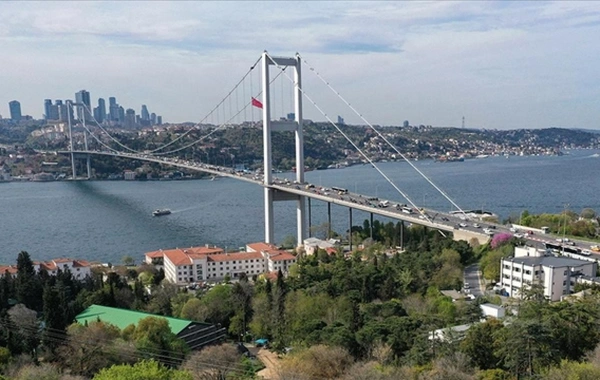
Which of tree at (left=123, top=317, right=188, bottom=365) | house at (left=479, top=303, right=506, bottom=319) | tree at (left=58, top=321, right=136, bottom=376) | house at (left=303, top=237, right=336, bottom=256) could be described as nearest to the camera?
tree at (left=58, top=321, right=136, bottom=376)

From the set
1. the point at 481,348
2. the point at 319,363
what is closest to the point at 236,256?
the point at 319,363

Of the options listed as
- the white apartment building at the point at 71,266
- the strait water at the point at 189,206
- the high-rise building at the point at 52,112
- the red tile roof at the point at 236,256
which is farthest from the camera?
the high-rise building at the point at 52,112

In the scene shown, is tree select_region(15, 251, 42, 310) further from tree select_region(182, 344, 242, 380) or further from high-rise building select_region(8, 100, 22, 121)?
high-rise building select_region(8, 100, 22, 121)

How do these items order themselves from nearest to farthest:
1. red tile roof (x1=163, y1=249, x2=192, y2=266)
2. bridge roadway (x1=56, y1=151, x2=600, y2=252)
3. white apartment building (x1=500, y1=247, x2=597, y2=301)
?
white apartment building (x1=500, y1=247, x2=597, y2=301)
bridge roadway (x1=56, y1=151, x2=600, y2=252)
red tile roof (x1=163, y1=249, x2=192, y2=266)

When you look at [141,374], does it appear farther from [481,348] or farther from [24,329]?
[481,348]

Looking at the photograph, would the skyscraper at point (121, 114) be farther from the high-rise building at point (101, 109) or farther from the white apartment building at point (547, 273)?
the white apartment building at point (547, 273)

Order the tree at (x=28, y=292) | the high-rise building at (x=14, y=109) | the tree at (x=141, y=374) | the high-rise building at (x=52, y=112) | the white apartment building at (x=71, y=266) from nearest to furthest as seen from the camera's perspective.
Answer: the tree at (x=141, y=374) → the tree at (x=28, y=292) → the white apartment building at (x=71, y=266) → the high-rise building at (x=52, y=112) → the high-rise building at (x=14, y=109)

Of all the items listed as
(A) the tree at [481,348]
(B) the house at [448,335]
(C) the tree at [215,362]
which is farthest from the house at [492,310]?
(C) the tree at [215,362]

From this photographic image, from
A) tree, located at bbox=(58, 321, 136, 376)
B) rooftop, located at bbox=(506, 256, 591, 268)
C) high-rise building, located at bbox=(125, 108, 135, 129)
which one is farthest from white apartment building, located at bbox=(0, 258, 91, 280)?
high-rise building, located at bbox=(125, 108, 135, 129)
